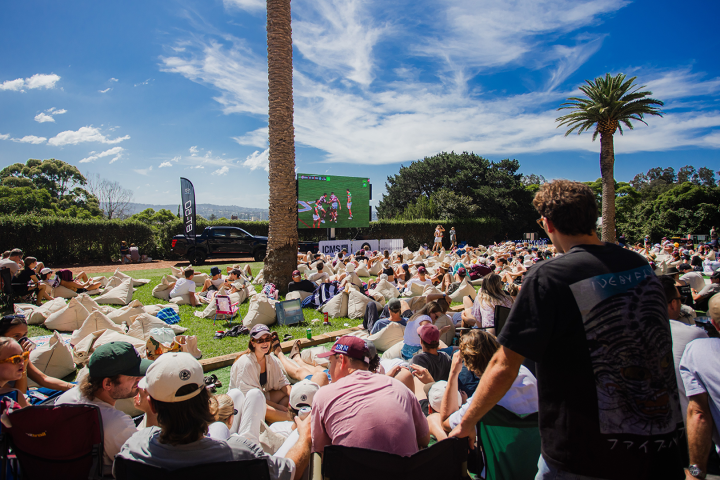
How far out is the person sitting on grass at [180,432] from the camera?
168 cm

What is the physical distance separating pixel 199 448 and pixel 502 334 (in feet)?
4.87

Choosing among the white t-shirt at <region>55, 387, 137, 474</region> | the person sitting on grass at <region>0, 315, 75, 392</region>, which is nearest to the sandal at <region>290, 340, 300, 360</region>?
the person sitting on grass at <region>0, 315, 75, 392</region>

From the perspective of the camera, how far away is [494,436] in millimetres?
2418

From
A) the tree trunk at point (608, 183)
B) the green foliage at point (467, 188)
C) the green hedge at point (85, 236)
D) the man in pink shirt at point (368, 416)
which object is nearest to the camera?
the man in pink shirt at point (368, 416)

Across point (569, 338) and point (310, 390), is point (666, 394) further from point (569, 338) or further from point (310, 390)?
point (310, 390)

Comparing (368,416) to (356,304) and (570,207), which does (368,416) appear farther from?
(356,304)

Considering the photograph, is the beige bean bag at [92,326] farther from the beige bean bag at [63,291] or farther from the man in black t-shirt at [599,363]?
the man in black t-shirt at [599,363]

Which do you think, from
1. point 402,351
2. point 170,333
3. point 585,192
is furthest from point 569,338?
point 170,333

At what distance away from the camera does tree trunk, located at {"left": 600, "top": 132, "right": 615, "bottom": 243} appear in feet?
68.1

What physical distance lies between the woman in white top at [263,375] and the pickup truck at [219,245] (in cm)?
1535

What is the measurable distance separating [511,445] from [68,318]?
7.50m

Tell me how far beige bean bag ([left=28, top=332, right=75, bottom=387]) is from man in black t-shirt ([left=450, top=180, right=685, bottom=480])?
5.55 meters

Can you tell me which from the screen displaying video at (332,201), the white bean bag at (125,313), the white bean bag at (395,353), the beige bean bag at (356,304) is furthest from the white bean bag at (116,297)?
the screen displaying video at (332,201)

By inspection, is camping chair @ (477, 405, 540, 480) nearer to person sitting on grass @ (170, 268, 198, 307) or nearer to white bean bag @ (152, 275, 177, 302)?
person sitting on grass @ (170, 268, 198, 307)
